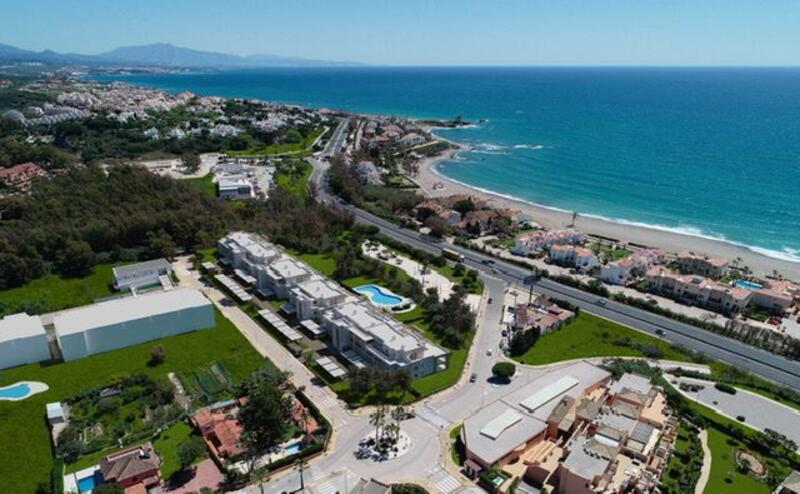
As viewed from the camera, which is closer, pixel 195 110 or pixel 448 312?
pixel 448 312

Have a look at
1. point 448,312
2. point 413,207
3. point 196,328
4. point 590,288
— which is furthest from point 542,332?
point 413,207

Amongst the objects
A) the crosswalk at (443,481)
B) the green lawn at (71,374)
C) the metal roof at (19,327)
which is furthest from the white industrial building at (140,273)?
the crosswalk at (443,481)

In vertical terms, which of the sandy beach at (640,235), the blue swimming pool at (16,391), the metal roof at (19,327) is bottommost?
the blue swimming pool at (16,391)

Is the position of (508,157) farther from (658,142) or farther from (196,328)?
(196,328)

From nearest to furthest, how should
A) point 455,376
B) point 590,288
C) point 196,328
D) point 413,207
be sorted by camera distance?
point 455,376 < point 196,328 < point 590,288 < point 413,207

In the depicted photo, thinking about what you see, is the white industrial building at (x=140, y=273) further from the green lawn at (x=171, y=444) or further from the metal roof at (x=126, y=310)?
the green lawn at (x=171, y=444)

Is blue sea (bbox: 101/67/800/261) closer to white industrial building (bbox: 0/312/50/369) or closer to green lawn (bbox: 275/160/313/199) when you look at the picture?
green lawn (bbox: 275/160/313/199)

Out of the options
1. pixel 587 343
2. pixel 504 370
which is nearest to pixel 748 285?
pixel 587 343
